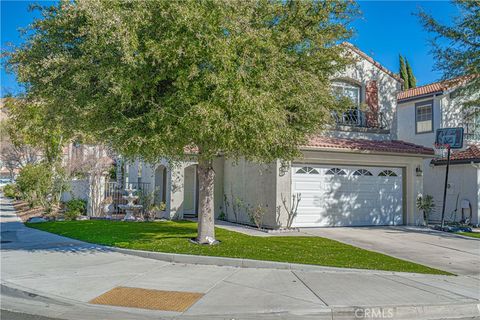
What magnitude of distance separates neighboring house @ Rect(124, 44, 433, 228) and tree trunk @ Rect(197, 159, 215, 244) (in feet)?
9.91

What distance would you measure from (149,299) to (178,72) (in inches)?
179

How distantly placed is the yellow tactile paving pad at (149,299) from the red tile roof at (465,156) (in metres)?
16.2

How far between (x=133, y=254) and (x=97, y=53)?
4815 mm

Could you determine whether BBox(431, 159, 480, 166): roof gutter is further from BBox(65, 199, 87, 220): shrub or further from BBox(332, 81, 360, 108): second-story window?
BBox(65, 199, 87, 220): shrub

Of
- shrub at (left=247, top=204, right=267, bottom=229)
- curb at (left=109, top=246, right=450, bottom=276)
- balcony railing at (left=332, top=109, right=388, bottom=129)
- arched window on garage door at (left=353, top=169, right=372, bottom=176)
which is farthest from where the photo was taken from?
balcony railing at (left=332, top=109, right=388, bottom=129)

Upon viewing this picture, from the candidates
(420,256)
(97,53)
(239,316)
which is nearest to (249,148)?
(97,53)

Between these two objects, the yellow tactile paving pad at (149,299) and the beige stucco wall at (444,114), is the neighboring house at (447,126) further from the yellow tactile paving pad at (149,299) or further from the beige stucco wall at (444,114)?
the yellow tactile paving pad at (149,299)

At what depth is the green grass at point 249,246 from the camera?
384 inches

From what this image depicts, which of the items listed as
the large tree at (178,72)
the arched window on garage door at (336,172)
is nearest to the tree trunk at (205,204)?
the large tree at (178,72)

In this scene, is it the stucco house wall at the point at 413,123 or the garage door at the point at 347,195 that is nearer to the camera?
the garage door at the point at 347,195
